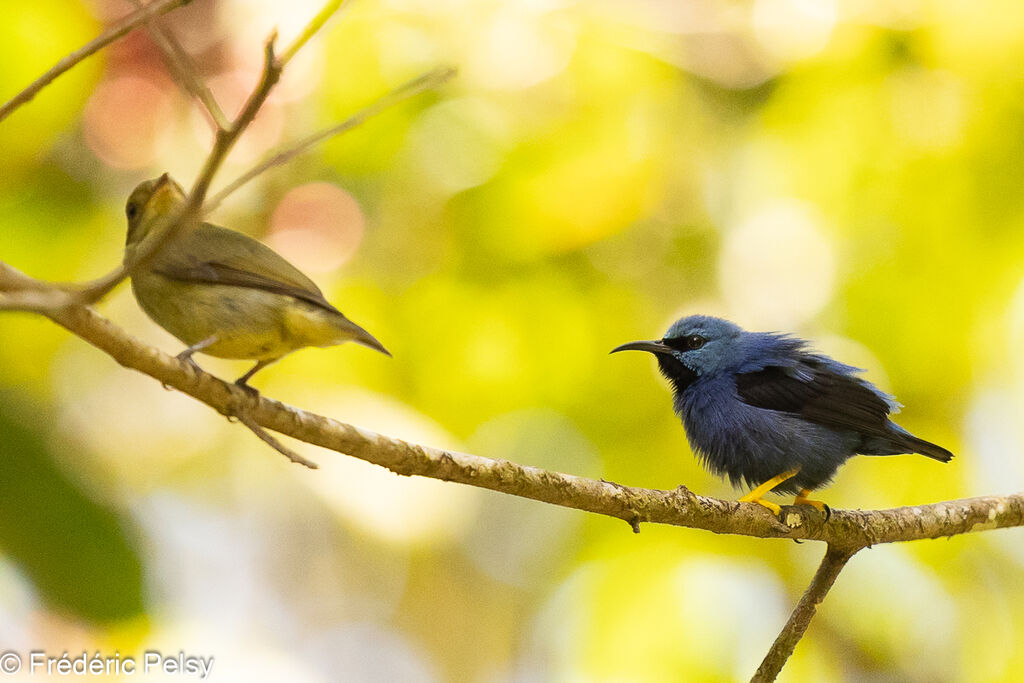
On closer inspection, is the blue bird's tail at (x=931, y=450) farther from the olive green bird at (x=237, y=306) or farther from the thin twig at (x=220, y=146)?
the thin twig at (x=220, y=146)

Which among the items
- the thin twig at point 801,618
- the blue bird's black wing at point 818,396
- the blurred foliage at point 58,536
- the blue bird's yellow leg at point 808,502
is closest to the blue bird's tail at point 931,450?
the blue bird's black wing at point 818,396

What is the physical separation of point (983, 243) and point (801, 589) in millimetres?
2089

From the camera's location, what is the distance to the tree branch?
2.12 metres

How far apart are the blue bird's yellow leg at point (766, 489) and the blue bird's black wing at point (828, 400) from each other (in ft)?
0.78

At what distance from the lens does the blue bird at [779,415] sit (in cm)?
374

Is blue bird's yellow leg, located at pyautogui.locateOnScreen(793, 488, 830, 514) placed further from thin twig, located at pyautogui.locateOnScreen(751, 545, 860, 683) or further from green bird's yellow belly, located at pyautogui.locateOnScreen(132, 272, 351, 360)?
green bird's yellow belly, located at pyautogui.locateOnScreen(132, 272, 351, 360)

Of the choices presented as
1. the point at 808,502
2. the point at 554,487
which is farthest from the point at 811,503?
the point at 554,487

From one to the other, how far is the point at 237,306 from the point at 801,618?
2.12 metres

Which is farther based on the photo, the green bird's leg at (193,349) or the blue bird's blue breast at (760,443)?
the blue bird's blue breast at (760,443)

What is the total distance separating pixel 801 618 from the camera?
334cm

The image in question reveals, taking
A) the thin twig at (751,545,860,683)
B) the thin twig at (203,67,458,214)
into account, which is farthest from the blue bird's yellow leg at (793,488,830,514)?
the thin twig at (203,67,458,214)

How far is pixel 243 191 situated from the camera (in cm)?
528

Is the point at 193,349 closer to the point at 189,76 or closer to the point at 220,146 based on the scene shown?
the point at 189,76

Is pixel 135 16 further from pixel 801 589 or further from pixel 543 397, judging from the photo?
pixel 801 589
